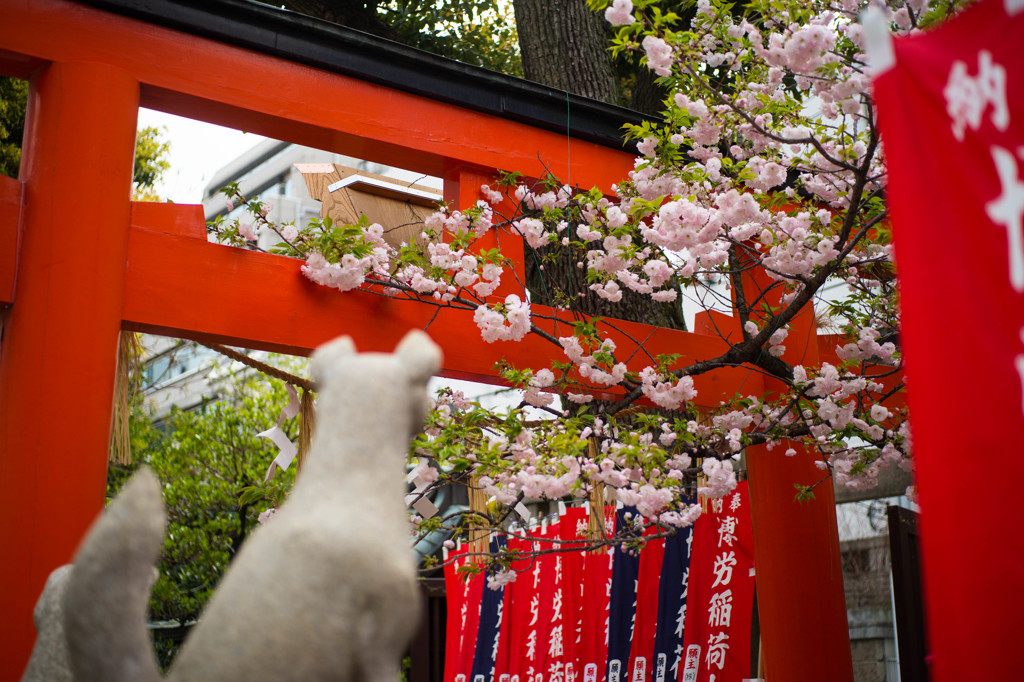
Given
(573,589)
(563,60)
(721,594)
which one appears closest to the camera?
(721,594)

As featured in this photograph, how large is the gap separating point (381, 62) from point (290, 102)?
28.6 inches

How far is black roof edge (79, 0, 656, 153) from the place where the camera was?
17.3 ft

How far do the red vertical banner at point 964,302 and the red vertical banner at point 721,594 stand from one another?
15.7ft

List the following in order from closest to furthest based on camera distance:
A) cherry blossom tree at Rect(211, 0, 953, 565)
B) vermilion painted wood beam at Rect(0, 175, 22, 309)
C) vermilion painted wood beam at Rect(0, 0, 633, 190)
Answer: vermilion painted wood beam at Rect(0, 175, 22, 309)
vermilion painted wood beam at Rect(0, 0, 633, 190)
cherry blossom tree at Rect(211, 0, 953, 565)

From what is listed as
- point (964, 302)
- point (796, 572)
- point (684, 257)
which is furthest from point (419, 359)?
point (796, 572)

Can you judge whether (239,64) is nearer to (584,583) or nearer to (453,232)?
(453,232)

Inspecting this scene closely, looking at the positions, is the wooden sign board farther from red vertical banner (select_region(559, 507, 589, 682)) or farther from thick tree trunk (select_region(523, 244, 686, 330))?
red vertical banner (select_region(559, 507, 589, 682))

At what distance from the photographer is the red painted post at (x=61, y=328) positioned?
4.23 metres

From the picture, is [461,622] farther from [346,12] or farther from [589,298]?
[346,12]

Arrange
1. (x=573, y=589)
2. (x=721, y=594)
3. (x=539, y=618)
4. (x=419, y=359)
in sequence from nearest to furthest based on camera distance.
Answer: (x=419, y=359)
(x=721, y=594)
(x=573, y=589)
(x=539, y=618)

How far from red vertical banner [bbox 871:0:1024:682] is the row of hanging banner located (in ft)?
13.3

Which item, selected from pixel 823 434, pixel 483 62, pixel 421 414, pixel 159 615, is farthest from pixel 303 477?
pixel 159 615

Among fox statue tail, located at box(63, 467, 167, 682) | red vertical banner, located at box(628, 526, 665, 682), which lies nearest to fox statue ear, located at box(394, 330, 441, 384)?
fox statue tail, located at box(63, 467, 167, 682)

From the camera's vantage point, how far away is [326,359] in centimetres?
228
